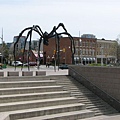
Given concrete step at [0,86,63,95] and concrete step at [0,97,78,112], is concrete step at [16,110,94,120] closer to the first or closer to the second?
concrete step at [0,97,78,112]

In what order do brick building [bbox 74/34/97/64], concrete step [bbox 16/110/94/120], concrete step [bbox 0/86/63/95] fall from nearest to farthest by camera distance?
concrete step [bbox 16/110/94/120] < concrete step [bbox 0/86/63/95] < brick building [bbox 74/34/97/64]

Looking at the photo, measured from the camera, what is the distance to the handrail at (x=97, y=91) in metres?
19.2

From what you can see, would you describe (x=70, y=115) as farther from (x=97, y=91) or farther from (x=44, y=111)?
(x=97, y=91)

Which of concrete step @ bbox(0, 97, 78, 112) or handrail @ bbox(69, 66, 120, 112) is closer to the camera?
concrete step @ bbox(0, 97, 78, 112)

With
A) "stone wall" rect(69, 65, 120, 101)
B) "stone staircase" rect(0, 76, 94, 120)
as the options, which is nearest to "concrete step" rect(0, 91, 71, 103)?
"stone staircase" rect(0, 76, 94, 120)

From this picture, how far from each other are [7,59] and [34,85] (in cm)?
7057

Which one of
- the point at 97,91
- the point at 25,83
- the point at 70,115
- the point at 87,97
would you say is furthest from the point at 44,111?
the point at 97,91

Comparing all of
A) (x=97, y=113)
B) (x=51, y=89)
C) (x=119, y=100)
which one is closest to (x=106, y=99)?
(x=119, y=100)

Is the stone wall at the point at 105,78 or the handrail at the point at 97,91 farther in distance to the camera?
the stone wall at the point at 105,78

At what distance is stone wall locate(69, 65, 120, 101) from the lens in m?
19.4

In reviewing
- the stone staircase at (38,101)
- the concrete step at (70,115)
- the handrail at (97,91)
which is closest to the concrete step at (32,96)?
the stone staircase at (38,101)

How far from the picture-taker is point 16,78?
1900 cm

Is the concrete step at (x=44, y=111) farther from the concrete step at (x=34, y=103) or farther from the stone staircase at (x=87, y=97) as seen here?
the stone staircase at (x=87, y=97)

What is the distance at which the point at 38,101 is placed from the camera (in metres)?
16.1
